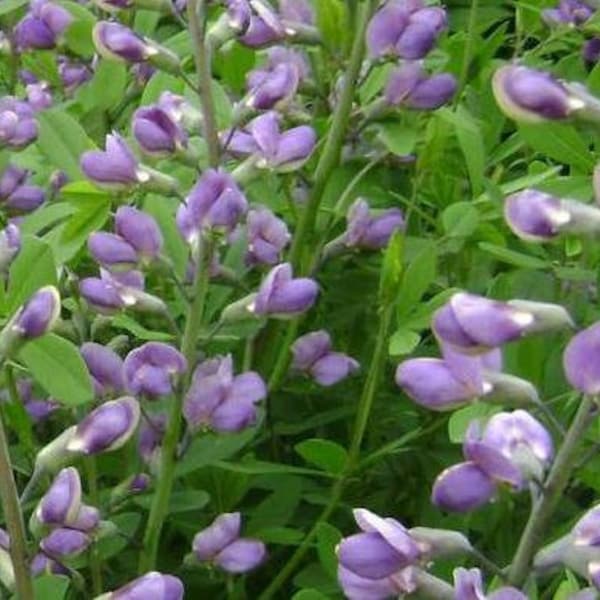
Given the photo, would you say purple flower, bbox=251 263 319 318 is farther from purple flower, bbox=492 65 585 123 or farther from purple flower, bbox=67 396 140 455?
purple flower, bbox=492 65 585 123

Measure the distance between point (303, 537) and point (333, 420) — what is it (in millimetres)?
182

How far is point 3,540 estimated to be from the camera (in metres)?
1.39

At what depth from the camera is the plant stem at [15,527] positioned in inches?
48.9

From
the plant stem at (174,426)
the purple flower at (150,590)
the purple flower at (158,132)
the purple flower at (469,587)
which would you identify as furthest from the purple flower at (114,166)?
the purple flower at (469,587)

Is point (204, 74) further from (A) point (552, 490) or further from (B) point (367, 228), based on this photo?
(A) point (552, 490)

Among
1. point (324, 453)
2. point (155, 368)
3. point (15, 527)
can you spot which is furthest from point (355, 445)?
point (15, 527)

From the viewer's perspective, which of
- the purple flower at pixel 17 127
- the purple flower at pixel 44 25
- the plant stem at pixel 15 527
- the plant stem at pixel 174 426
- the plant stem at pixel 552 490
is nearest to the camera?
the plant stem at pixel 552 490

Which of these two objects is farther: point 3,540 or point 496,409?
point 496,409

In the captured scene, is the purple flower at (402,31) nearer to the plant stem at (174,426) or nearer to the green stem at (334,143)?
the green stem at (334,143)

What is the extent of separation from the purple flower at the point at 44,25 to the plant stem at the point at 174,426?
0.55 meters

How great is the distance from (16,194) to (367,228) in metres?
0.39

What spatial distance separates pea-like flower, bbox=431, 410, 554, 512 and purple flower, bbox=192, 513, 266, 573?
464 mm

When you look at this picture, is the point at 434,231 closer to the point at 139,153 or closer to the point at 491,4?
the point at 139,153

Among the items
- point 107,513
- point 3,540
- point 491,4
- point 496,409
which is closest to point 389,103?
point 496,409
